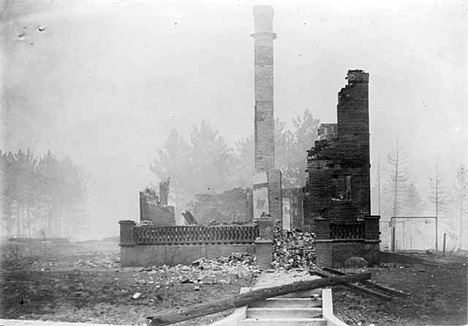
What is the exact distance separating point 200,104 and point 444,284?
36147 millimetres

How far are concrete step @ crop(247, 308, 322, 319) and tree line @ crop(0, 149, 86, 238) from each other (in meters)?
28.4

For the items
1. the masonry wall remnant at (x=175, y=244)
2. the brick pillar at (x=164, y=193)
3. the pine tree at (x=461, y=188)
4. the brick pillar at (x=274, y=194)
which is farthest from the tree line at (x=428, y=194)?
the masonry wall remnant at (x=175, y=244)

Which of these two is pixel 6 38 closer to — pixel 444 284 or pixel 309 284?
pixel 309 284

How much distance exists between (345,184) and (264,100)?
8.34 metres

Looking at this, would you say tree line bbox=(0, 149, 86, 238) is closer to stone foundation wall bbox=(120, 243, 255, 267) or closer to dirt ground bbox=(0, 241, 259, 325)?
stone foundation wall bbox=(120, 243, 255, 267)

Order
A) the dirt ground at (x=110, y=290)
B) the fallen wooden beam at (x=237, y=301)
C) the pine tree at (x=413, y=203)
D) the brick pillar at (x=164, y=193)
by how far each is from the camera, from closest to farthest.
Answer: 1. the fallen wooden beam at (x=237, y=301)
2. the dirt ground at (x=110, y=290)
3. the brick pillar at (x=164, y=193)
4. the pine tree at (x=413, y=203)

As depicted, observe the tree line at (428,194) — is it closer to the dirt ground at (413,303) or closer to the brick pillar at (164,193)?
the brick pillar at (164,193)

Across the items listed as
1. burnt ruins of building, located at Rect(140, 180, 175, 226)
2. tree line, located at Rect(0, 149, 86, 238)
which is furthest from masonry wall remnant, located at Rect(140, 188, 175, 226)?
tree line, located at Rect(0, 149, 86, 238)

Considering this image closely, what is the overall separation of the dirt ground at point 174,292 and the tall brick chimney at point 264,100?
9.80m

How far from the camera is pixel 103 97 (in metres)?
47.4

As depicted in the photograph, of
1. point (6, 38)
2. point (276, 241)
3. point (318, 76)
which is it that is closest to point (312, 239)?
point (276, 241)

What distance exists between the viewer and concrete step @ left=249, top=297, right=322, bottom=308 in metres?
14.2

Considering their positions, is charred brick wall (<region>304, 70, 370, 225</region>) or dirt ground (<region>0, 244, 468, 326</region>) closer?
dirt ground (<region>0, 244, 468, 326</region>)

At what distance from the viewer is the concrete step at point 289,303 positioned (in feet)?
46.5
